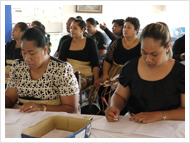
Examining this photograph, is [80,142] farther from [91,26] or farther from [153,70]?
[91,26]

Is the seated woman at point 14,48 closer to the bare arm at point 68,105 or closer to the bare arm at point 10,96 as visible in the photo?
the bare arm at point 10,96

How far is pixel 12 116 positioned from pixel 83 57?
5.92ft

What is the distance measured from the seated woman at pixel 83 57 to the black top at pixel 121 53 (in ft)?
0.73

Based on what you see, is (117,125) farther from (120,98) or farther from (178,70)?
(178,70)

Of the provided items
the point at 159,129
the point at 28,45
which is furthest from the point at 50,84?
the point at 159,129

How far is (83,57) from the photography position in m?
3.13

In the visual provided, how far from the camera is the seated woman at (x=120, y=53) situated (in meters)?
2.83

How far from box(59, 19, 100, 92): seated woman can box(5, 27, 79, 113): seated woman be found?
1315mm

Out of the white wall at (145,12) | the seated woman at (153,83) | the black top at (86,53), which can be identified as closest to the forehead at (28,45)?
the seated woman at (153,83)

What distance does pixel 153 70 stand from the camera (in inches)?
56.9

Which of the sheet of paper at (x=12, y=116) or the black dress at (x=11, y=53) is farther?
the black dress at (x=11, y=53)

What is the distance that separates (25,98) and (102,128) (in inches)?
28.3

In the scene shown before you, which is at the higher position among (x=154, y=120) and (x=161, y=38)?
(x=161, y=38)
